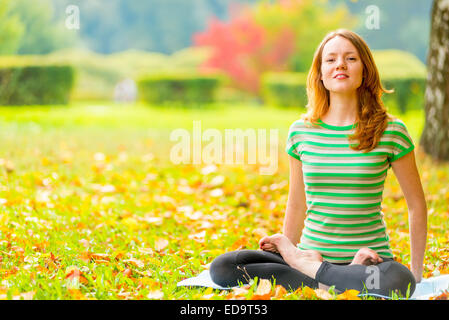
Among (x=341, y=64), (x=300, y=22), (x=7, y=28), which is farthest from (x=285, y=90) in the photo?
(x=341, y=64)

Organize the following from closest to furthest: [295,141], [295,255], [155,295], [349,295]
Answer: [349,295], [155,295], [295,255], [295,141]

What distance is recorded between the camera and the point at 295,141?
2.25 meters

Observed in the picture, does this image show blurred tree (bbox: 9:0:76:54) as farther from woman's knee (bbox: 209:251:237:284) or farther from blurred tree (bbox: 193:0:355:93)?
woman's knee (bbox: 209:251:237:284)

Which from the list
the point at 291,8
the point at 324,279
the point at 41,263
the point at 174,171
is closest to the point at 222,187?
the point at 174,171

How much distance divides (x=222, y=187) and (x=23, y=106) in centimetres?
879

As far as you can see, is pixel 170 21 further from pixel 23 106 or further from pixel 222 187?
pixel 222 187

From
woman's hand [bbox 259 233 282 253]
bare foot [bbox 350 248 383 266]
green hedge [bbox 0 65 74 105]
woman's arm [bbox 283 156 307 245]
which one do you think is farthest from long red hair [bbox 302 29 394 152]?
green hedge [bbox 0 65 74 105]

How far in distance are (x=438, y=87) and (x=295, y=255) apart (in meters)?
3.99

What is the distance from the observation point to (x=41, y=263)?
2.49 metres

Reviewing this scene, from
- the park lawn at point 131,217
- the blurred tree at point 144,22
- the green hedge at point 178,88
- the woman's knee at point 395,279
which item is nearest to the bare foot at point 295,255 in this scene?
the park lawn at point 131,217

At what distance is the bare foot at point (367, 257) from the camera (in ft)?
6.57

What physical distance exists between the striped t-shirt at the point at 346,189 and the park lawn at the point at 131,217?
25 centimetres

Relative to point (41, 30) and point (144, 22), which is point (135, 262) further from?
point (144, 22)

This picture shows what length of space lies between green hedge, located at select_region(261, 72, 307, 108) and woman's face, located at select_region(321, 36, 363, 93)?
13.3 meters
